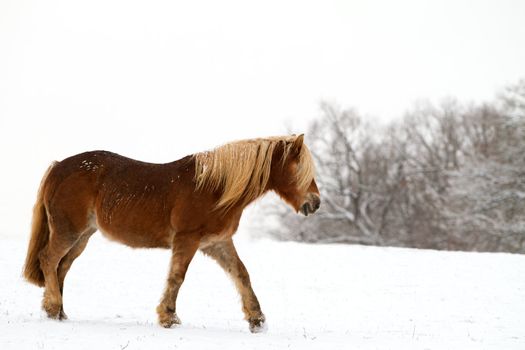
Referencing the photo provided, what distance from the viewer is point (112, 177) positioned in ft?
26.4

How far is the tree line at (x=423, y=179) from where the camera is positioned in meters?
32.3

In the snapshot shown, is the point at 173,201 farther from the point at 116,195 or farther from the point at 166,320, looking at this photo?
the point at 166,320

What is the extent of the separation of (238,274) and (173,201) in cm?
129

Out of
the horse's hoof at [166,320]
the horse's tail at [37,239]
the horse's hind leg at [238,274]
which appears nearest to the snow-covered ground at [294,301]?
the horse's hoof at [166,320]

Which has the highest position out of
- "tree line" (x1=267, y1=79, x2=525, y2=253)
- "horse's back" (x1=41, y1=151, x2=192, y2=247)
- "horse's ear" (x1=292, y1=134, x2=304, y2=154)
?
"horse's ear" (x1=292, y1=134, x2=304, y2=154)

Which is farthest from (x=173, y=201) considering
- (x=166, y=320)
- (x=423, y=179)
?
(x=423, y=179)

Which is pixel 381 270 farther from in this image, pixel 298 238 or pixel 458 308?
pixel 298 238

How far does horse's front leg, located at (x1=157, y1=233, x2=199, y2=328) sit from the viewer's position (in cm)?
744

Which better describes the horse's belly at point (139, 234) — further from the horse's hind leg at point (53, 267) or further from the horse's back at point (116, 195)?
the horse's hind leg at point (53, 267)

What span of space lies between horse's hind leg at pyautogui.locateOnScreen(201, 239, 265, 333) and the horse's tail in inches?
88.4

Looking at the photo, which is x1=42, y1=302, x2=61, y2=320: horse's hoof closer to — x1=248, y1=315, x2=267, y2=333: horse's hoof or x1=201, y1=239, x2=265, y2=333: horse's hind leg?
x1=201, y1=239, x2=265, y2=333: horse's hind leg

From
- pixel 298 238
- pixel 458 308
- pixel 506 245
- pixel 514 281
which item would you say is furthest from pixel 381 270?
pixel 298 238

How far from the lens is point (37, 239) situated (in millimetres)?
8328

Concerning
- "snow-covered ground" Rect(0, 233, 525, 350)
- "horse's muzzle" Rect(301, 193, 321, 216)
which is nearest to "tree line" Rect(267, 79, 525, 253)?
"snow-covered ground" Rect(0, 233, 525, 350)
